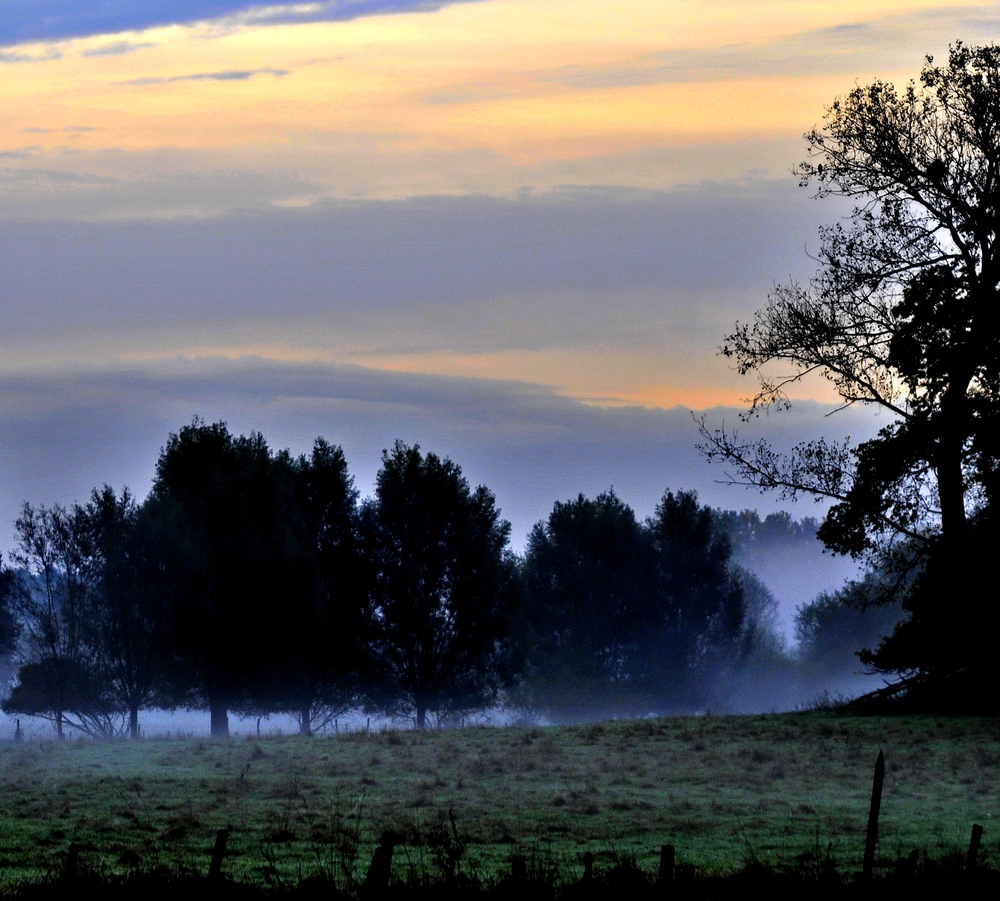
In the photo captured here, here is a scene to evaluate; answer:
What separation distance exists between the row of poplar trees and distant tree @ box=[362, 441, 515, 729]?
106 millimetres

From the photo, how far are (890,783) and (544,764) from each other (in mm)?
7354

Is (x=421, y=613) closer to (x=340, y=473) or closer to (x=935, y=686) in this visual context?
(x=340, y=473)

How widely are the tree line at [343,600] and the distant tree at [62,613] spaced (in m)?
0.10

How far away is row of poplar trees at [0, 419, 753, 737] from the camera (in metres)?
49.6

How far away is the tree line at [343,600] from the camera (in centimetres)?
4962

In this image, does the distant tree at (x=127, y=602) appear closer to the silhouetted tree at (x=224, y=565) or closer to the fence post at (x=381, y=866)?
the silhouetted tree at (x=224, y=565)

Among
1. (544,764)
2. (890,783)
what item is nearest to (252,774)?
(544,764)

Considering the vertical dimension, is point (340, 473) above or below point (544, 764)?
above

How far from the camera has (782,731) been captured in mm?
31562

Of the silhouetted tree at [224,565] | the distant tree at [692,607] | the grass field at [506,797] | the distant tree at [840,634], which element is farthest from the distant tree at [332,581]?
the distant tree at [840,634]

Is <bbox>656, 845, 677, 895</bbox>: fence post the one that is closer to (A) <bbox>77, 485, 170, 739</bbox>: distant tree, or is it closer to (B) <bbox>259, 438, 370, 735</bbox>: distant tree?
(A) <bbox>77, 485, 170, 739</bbox>: distant tree

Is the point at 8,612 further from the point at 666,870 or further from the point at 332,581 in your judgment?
the point at 666,870

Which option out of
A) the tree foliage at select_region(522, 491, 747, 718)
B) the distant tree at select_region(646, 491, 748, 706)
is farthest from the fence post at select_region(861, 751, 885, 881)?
the distant tree at select_region(646, 491, 748, 706)

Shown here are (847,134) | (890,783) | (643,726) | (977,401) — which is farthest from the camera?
(643,726)
